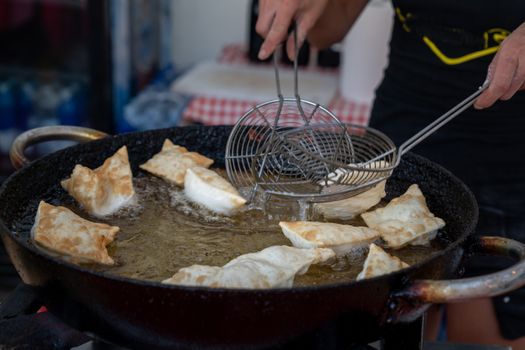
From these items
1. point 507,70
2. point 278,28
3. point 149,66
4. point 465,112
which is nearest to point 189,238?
Answer: point 278,28

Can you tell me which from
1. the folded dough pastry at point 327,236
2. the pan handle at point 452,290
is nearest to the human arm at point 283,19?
the folded dough pastry at point 327,236

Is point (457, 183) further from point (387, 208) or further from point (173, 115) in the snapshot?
point (173, 115)

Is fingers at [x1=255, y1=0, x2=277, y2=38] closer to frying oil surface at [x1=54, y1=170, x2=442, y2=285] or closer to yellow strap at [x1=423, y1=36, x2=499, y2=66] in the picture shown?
frying oil surface at [x1=54, y1=170, x2=442, y2=285]

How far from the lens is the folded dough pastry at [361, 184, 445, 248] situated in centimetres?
140

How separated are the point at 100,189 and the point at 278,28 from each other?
0.53 metres

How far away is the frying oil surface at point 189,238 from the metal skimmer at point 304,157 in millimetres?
83

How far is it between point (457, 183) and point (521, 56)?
1.00 ft

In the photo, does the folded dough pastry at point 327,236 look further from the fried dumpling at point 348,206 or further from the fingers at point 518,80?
the fingers at point 518,80

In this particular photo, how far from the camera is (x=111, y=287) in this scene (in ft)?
3.31

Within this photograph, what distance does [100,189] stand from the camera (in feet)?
4.93

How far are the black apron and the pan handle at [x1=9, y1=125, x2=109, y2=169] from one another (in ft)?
2.91

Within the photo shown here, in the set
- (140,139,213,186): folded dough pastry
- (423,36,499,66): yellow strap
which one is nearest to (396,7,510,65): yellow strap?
(423,36,499,66): yellow strap

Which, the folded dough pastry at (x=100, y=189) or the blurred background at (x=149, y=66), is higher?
the folded dough pastry at (x=100, y=189)

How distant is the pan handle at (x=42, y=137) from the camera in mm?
1506
